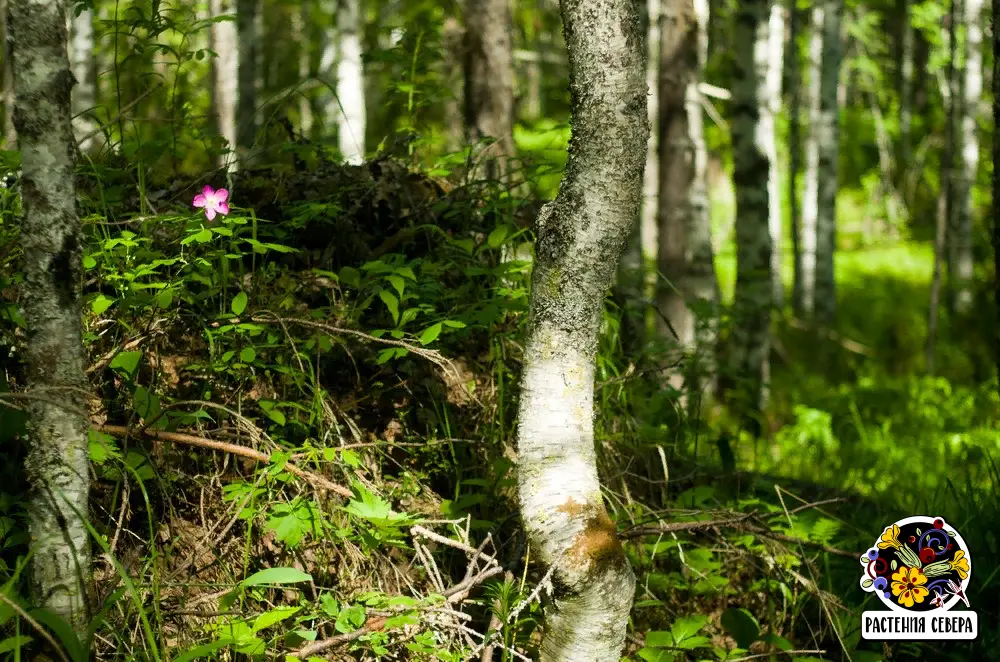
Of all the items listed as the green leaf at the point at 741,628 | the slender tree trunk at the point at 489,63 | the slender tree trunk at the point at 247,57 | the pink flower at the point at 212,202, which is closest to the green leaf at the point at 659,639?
the green leaf at the point at 741,628

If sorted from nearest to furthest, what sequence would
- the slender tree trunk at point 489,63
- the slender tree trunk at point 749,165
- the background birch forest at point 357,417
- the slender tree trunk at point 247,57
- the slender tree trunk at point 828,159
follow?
the background birch forest at point 357,417, the slender tree trunk at point 489,63, the slender tree trunk at point 749,165, the slender tree trunk at point 247,57, the slender tree trunk at point 828,159

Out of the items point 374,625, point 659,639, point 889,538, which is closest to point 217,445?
point 374,625

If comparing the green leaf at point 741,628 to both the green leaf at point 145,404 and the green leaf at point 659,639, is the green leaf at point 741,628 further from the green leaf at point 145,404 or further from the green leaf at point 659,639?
the green leaf at point 145,404

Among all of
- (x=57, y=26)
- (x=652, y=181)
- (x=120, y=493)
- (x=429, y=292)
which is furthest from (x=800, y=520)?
(x=652, y=181)

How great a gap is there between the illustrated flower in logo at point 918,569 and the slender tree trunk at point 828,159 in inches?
360

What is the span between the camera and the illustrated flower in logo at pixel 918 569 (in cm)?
305

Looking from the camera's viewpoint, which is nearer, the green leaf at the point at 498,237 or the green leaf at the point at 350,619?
the green leaf at the point at 350,619

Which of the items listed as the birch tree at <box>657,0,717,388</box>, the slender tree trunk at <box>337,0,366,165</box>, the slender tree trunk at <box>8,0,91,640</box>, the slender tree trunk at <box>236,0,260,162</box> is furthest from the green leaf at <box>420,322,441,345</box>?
the slender tree trunk at <box>236,0,260,162</box>

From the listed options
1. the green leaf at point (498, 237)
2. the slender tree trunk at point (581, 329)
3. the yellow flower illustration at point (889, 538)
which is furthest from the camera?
the yellow flower illustration at point (889, 538)

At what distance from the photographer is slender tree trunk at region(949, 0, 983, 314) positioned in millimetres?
12680

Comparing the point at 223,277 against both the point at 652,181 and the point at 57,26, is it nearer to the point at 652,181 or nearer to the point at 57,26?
the point at 57,26

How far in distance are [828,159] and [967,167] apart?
2.43m

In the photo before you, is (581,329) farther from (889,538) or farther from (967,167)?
(967,167)

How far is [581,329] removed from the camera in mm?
2316
